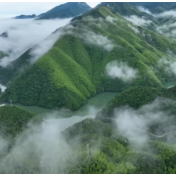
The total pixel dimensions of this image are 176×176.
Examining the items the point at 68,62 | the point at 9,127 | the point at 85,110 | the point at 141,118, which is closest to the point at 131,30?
the point at 68,62

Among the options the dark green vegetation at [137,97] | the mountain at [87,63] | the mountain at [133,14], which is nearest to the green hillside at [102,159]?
the dark green vegetation at [137,97]

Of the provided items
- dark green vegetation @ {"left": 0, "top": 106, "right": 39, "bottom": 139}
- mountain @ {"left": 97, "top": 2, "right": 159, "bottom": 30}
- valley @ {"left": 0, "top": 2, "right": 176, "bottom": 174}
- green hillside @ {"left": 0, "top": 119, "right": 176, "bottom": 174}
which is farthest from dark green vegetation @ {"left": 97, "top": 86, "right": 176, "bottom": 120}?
mountain @ {"left": 97, "top": 2, "right": 159, "bottom": 30}

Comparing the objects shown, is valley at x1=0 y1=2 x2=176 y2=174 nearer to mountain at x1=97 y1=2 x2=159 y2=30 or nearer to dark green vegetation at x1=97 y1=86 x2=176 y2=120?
dark green vegetation at x1=97 y1=86 x2=176 y2=120

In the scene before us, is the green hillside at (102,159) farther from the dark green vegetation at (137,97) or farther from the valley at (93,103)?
the dark green vegetation at (137,97)

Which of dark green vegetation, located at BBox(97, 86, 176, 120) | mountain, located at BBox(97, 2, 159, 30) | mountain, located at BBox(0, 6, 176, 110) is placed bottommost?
mountain, located at BBox(97, 2, 159, 30)

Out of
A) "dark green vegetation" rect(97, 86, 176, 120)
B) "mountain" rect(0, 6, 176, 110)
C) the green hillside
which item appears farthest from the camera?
"mountain" rect(0, 6, 176, 110)

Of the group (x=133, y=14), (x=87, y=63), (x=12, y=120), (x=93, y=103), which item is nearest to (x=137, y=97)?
(x=93, y=103)

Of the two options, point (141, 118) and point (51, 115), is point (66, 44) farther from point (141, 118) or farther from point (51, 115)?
point (141, 118)

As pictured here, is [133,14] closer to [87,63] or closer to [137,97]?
[87,63]
